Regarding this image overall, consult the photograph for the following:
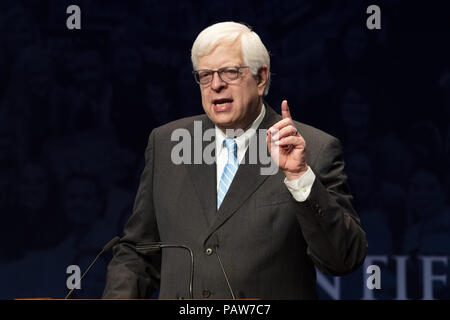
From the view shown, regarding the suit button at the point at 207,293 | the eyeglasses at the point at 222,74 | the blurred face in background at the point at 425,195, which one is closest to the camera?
the suit button at the point at 207,293

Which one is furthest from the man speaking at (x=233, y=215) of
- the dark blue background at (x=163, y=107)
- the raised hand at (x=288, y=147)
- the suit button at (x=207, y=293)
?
the dark blue background at (x=163, y=107)

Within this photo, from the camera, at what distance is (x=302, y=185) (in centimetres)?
202

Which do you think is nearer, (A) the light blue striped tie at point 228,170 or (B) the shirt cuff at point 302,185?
(B) the shirt cuff at point 302,185

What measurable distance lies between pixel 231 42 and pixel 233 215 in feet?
1.72

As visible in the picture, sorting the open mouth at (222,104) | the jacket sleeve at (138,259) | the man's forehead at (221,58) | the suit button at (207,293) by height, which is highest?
the man's forehead at (221,58)

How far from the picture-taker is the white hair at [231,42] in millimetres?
2346

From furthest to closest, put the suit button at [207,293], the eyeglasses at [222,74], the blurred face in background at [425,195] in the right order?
the blurred face in background at [425,195] → the eyeglasses at [222,74] → the suit button at [207,293]

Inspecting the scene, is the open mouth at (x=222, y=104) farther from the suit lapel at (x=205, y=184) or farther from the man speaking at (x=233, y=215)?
the suit lapel at (x=205, y=184)

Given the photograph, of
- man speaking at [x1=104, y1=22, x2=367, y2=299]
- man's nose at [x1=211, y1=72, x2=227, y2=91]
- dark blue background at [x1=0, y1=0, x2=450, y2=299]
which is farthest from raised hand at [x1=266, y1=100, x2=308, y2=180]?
dark blue background at [x1=0, y1=0, x2=450, y2=299]

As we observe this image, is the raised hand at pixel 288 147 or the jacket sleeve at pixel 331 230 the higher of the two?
the raised hand at pixel 288 147

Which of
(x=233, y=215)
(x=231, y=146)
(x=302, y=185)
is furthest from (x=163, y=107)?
(x=302, y=185)

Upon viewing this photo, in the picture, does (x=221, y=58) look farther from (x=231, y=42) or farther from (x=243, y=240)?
(x=243, y=240)

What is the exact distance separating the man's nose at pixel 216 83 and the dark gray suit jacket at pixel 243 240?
24 cm
